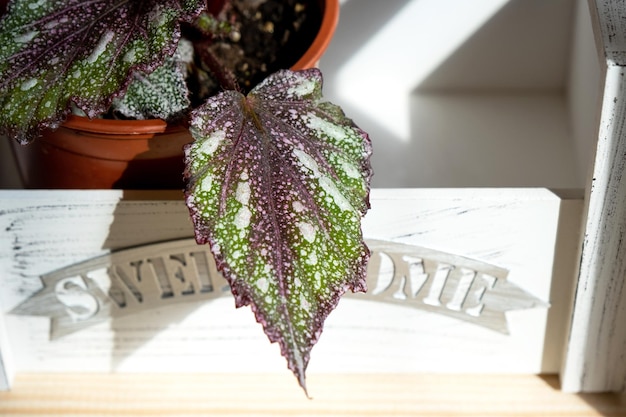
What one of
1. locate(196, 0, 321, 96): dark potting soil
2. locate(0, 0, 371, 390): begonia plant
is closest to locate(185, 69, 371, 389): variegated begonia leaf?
locate(0, 0, 371, 390): begonia plant

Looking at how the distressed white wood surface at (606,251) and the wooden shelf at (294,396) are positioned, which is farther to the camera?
the wooden shelf at (294,396)

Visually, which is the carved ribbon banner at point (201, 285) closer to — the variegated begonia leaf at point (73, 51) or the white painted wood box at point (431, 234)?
the white painted wood box at point (431, 234)

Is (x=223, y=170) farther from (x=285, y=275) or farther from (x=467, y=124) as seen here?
(x=467, y=124)

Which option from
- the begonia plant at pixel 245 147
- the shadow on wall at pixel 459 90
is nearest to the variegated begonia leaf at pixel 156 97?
the begonia plant at pixel 245 147

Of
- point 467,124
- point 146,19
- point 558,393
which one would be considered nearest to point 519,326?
point 558,393

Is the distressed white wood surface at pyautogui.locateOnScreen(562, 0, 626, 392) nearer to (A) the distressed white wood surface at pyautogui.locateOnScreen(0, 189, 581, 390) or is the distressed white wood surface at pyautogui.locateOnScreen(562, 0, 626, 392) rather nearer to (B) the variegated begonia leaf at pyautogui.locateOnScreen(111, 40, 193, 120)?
(A) the distressed white wood surface at pyautogui.locateOnScreen(0, 189, 581, 390)

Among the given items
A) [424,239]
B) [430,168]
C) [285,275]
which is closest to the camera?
[285,275]
